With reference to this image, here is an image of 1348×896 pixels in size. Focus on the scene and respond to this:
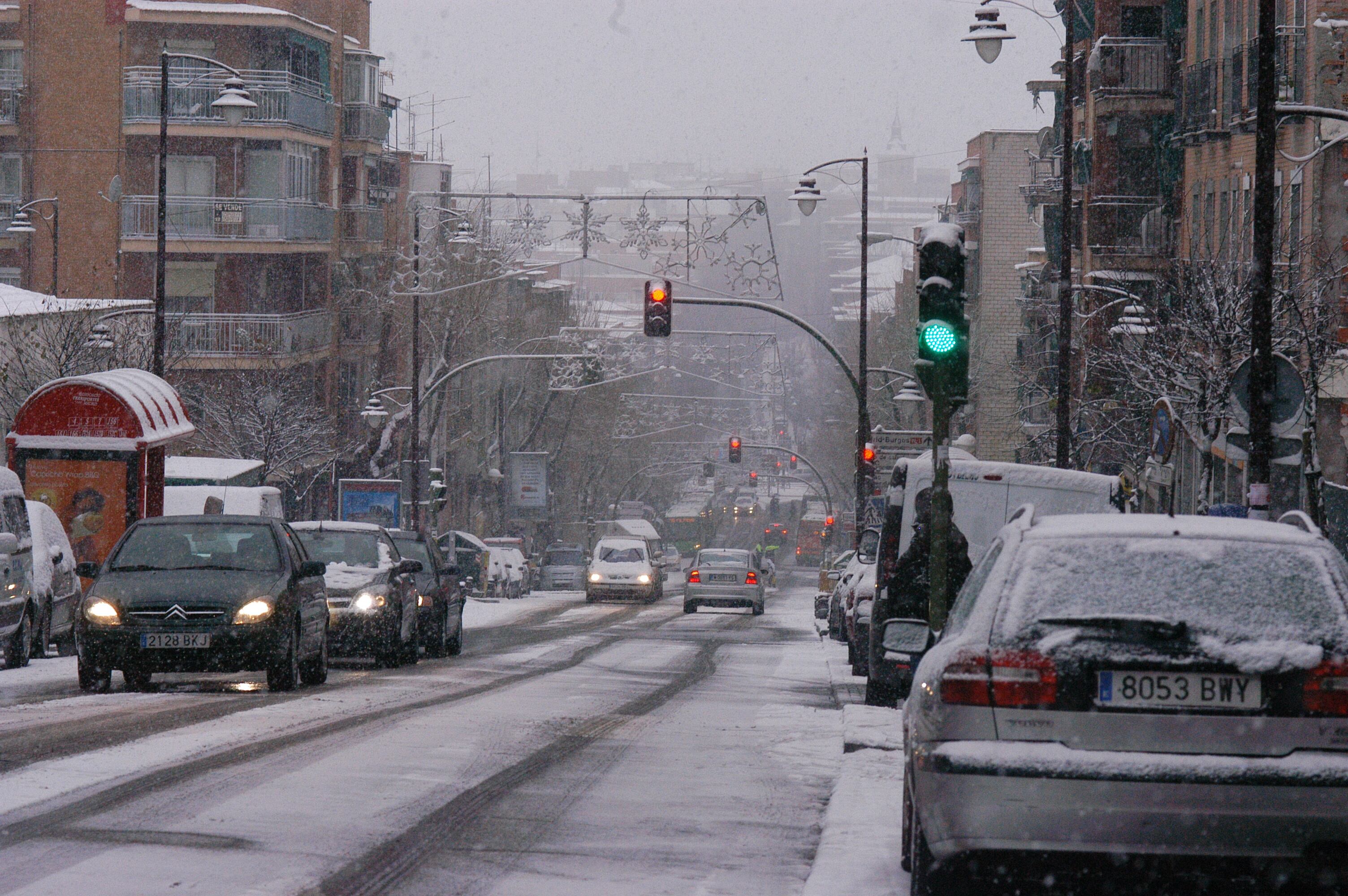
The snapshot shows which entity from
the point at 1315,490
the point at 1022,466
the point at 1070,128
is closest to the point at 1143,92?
the point at 1070,128

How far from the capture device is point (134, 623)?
621 inches

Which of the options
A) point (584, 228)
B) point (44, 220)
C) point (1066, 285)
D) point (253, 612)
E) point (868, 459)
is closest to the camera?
point (253, 612)

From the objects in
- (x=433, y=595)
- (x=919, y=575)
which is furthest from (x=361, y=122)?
(x=919, y=575)

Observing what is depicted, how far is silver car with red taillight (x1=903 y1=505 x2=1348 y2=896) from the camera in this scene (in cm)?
592

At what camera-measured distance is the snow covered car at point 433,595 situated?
23.6 meters

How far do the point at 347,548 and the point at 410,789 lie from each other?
492 inches

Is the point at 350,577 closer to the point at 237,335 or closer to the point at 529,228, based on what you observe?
the point at 529,228

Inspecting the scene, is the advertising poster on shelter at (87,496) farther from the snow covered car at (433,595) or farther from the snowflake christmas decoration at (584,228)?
the snowflake christmas decoration at (584,228)

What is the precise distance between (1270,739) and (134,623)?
11.5 metres

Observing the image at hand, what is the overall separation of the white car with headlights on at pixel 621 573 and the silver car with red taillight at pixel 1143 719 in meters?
45.0

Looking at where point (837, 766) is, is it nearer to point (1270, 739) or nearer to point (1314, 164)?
point (1270, 739)

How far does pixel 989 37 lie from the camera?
31766 millimetres

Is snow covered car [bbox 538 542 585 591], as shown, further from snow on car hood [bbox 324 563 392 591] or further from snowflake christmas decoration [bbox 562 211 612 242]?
snow on car hood [bbox 324 563 392 591]

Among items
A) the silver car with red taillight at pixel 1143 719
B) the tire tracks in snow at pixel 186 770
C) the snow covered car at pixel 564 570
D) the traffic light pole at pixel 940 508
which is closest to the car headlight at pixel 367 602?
the tire tracks in snow at pixel 186 770
